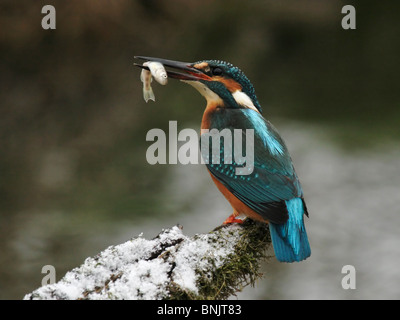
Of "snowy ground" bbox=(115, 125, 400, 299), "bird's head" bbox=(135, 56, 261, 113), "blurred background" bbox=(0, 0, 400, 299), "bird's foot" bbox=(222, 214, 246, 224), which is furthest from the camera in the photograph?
"blurred background" bbox=(0, 0, 400, 299)

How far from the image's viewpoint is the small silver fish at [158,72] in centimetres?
211

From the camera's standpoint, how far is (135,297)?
1.53m

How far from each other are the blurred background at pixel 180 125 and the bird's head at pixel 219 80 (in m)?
1.58

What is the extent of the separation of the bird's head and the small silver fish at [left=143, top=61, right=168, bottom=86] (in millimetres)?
68

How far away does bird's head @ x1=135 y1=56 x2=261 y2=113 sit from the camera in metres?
2.29

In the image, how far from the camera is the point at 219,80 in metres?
2.31

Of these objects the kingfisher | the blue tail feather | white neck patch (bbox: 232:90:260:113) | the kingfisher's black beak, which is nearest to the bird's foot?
the kingfisher

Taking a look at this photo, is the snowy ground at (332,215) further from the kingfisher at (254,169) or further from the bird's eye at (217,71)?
the bird's eye at (217,71)

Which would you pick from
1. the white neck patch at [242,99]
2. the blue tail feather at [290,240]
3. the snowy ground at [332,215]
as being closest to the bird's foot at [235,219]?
the blue tail feather at [290,240]

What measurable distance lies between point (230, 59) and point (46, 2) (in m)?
1.83

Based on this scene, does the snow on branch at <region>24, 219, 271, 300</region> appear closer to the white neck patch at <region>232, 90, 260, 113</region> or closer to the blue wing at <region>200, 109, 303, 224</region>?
the blue wing at <region>200, 109, 303, 224</region>

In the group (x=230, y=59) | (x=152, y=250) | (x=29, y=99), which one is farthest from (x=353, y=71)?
(x=152, y=250)

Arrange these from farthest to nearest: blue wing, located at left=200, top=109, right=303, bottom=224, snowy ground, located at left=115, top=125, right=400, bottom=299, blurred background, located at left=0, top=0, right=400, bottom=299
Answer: blurred background, located at left=0, top=0, right=400, bottom=299
snowy ground, located at left=115, top=125, right=400, bottom=299
blue wing, located at left=200, top=109, right=303, bottom=224

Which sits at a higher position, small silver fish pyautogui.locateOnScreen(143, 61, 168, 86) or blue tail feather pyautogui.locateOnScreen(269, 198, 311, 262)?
small silver fish pyautogui.locateOnScreen(143, 61, 168, 86)
